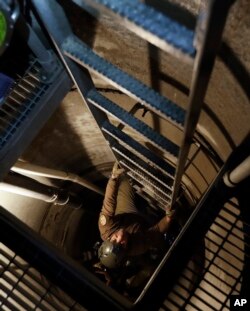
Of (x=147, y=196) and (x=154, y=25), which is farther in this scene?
(x=147, y=196)

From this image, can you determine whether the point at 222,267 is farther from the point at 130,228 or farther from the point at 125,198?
the point at 125,198

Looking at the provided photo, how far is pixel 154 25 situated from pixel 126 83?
60cm

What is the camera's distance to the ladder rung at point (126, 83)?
161 cm

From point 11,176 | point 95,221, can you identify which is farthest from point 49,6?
point 95,221

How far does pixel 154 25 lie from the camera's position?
1.12 m

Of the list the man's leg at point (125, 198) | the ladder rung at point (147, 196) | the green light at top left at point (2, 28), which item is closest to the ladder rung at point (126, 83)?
the green light at top left at point (2, 28)

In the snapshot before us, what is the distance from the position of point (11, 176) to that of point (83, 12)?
5.57ft

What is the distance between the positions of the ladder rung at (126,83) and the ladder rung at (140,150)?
3.06 feet

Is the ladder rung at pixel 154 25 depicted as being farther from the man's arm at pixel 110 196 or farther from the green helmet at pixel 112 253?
the green helmet at pixel 112 253

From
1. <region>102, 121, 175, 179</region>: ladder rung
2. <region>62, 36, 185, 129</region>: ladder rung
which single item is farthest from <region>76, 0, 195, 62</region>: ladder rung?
<region>102, 121, 175, 179</region>: ladder rung

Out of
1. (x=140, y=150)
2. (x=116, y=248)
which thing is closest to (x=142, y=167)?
(x=140, y=150)

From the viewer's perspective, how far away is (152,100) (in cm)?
166

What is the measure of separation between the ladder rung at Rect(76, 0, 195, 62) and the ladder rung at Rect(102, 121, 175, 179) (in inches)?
58.9

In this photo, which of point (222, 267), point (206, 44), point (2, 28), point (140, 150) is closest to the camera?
point (206, 44)
